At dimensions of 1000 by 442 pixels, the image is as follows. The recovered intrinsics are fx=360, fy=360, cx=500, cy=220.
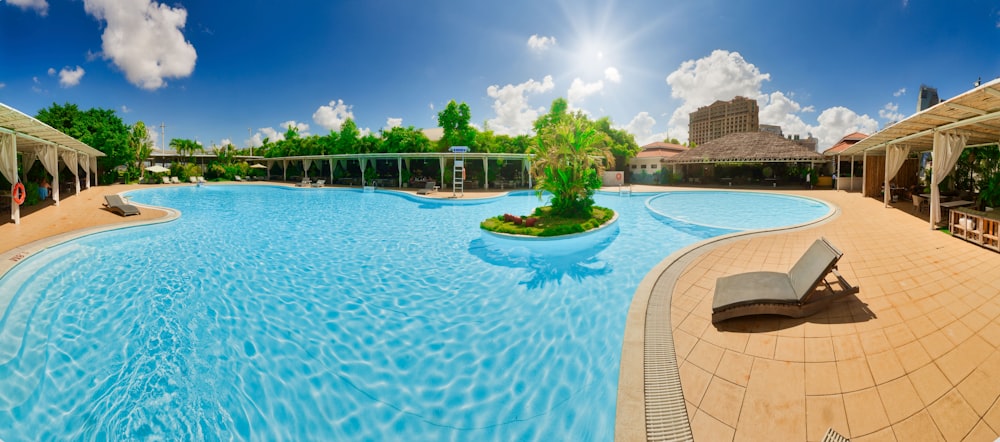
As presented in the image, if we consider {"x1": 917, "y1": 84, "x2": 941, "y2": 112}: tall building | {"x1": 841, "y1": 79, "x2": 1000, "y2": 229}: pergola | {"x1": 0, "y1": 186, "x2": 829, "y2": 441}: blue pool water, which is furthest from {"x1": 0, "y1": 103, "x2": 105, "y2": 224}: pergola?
{"x1": 917, "y1": 84, "x2": 941, "y2": 112}: tall building

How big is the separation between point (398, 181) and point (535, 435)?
92.1 ft

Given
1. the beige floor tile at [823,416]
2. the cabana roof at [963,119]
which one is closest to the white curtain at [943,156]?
the cabana roof at [963,119]

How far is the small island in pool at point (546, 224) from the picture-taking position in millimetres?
10242

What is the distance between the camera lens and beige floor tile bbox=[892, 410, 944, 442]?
2.29 m

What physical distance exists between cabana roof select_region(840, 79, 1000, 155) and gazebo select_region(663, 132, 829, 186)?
1254cm

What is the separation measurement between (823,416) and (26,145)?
973 inches

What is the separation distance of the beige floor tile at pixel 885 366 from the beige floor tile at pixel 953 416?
31 cm

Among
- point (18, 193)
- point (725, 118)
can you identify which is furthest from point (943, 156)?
point (725, 118)

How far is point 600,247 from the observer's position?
30.8 feet

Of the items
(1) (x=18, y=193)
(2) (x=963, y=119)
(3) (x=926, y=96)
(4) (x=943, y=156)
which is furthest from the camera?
(3) (x=926, y=96)

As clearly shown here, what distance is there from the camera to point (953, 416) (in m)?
2.42

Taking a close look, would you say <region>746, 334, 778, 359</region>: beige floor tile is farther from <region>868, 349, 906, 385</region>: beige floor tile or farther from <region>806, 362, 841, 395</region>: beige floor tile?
<region>868, 349, 906, 385</region>: beige floor tile

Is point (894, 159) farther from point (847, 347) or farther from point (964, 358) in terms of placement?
point (847, 347)

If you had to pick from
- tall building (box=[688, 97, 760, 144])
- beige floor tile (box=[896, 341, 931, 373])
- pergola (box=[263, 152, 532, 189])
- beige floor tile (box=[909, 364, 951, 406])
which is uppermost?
tall building (box=[688, 97, 760, 144])
